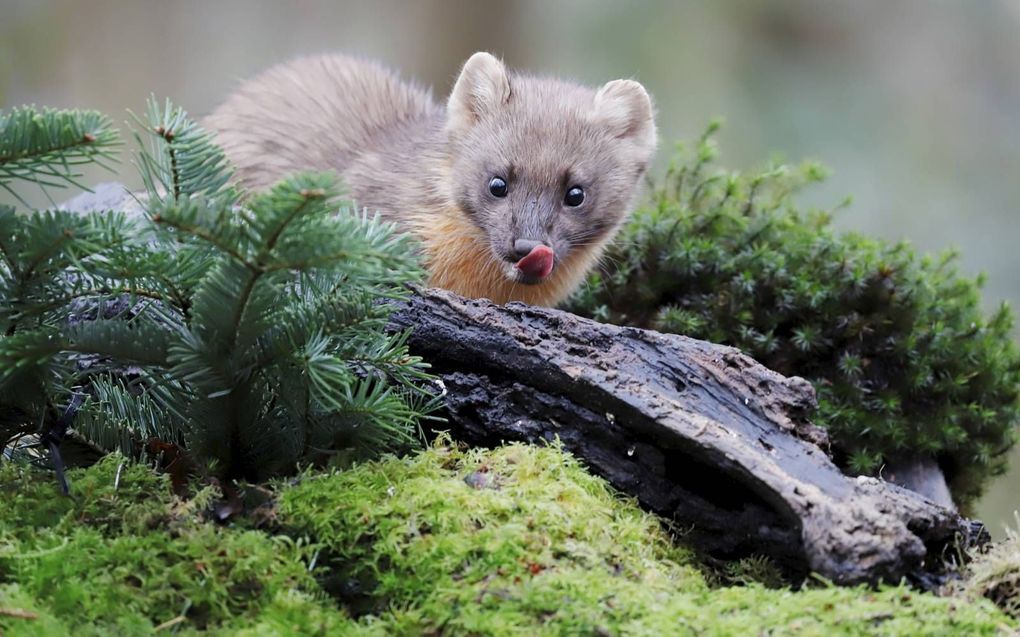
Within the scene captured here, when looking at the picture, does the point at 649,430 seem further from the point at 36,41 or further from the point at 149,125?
the point at 36,41

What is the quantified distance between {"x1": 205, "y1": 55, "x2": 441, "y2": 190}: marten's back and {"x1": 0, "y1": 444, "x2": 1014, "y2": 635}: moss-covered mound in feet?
8.94

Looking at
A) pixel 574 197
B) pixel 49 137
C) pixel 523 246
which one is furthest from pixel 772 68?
pixel 49 137

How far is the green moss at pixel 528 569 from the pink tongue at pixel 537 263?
1387mm

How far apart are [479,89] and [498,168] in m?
0.45

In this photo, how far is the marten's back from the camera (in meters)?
4.75

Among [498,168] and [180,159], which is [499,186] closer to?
[498,168]

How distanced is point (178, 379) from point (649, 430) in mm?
1100

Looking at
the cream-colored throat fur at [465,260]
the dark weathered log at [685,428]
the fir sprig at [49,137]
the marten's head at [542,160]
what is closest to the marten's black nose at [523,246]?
the marten's head at [542,160]

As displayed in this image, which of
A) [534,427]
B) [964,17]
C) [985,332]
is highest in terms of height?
[964,17]

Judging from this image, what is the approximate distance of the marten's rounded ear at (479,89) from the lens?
13.8 ft

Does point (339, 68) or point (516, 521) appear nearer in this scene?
point (516, 521)

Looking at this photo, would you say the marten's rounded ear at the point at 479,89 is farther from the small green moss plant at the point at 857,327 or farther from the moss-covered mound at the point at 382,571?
the moss-covered mound at the point at 382,571

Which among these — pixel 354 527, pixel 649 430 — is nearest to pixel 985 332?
pixel 649 430

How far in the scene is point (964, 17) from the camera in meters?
9.12
